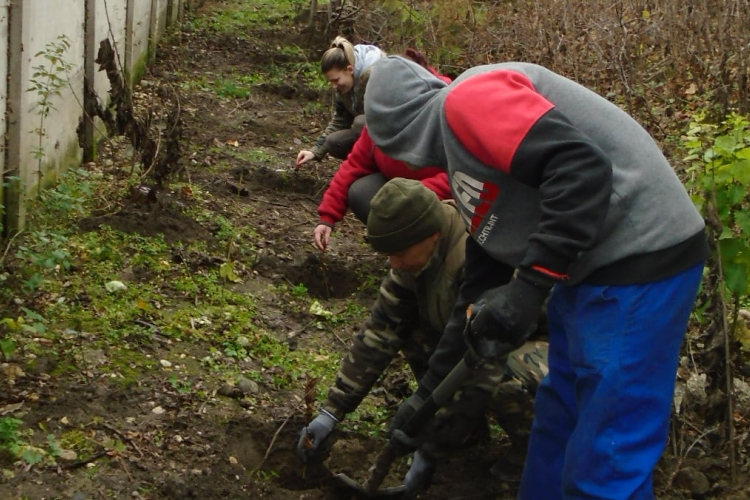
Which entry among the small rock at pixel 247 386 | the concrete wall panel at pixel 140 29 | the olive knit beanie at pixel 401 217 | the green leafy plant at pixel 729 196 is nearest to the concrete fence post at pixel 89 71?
the concrete wall panel at pixel 140 29

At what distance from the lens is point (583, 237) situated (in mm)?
2451

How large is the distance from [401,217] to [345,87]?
8.03 feet

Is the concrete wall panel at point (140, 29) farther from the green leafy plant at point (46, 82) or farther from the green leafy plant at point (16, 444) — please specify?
the green leafy plant at point (16, 444)

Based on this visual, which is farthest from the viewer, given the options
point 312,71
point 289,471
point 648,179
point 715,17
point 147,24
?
point 312,71

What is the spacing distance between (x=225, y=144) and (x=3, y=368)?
4075mm

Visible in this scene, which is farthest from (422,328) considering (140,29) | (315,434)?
(140,29)

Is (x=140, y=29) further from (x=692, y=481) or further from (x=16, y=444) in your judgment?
(x=692, y=481)

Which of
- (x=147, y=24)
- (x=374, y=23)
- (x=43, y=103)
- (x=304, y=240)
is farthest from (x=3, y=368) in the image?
(x=374, y=23)

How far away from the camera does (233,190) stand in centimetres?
668

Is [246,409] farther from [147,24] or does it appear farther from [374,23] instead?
[374,23]

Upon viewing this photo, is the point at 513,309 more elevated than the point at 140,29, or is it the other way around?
the point at 513,309

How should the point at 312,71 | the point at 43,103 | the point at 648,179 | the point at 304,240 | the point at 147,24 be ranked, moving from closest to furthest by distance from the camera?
the point at 648,179 < the point at 43,103 < the point at 304,240 < the point at 147,24 < the point at 312,71

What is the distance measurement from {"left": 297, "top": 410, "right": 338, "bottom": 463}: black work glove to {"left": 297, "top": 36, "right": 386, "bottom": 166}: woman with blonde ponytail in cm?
232

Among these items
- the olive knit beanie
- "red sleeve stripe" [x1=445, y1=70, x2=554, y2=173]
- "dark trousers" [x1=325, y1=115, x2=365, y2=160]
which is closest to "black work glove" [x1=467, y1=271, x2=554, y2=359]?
"red sleeve stripe" [x1=445, y1=70, x2=554, y2=173]
